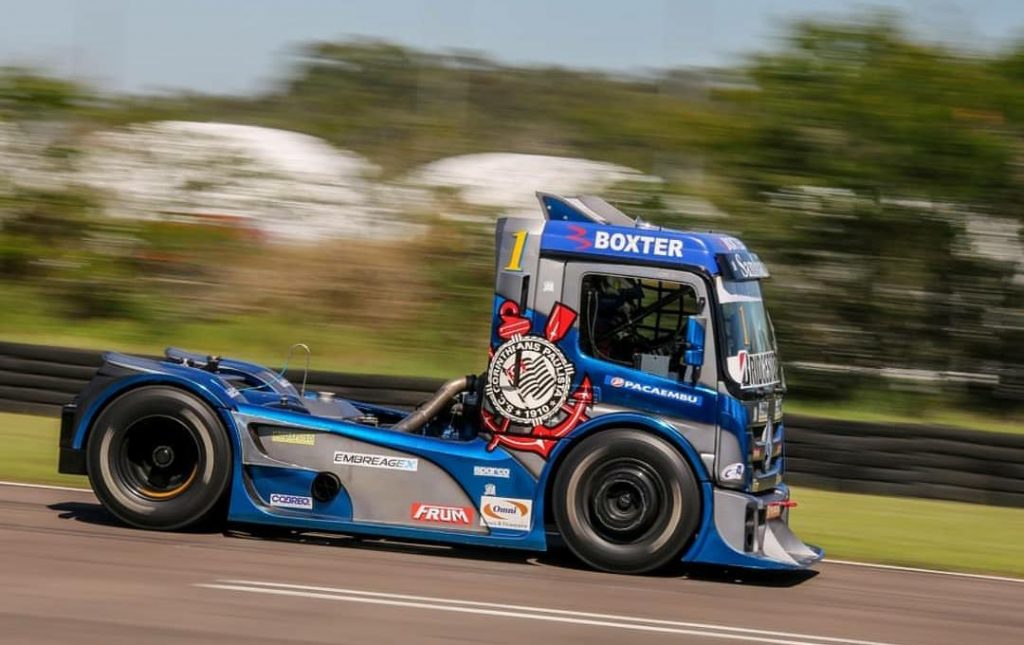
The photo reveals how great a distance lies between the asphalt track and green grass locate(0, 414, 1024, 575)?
74cm

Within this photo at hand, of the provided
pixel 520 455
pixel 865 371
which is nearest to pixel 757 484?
pixel 520 455

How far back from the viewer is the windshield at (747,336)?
28.9 feet

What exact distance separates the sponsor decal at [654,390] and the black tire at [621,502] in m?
0.26

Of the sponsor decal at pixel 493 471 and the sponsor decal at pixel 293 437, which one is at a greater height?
the sponsor decal at pixel 293 437

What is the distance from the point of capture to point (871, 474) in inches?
518

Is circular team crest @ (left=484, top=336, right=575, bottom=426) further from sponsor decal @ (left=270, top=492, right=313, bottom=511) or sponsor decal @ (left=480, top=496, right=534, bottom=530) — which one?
sponsor decal @ (left=270, top=492, right=313, bottom=511)

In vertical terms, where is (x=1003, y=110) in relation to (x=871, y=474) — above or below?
above

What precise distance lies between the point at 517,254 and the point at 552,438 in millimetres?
1157

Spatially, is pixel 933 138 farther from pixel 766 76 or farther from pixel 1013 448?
pixel 1013 448

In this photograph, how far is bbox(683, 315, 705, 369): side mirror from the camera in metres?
8.64

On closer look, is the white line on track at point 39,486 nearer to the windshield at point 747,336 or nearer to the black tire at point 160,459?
the black tire at point 160,459

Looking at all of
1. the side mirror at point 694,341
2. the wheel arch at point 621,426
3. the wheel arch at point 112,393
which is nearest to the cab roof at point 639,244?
the side mirror at point 694,341

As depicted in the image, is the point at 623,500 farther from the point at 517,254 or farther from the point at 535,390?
the point at 517,254

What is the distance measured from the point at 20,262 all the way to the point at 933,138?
13.1 meters
